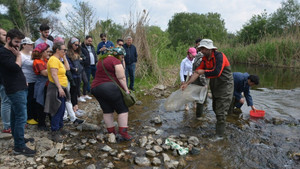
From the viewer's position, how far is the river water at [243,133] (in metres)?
3.05

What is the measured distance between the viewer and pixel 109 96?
3.20 metres

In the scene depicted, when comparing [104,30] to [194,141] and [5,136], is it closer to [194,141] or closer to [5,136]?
[5,136]

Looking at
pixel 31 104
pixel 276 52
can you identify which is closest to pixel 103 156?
pixel 31 104

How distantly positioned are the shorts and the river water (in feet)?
3.23

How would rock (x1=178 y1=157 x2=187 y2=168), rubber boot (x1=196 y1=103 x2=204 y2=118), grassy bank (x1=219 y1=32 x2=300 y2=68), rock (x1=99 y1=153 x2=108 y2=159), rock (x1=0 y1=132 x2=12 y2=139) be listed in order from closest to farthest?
rock (x1=178 y1=157 x2=187 y2=168) → rock (x1=99 y1=153 x2=108 y2=159) → rock (x1=0 y1=132 x2=12 y2=139) → rubber boot (x1=196 y1=103 x2=204 y2=118) → grassy bank (x1=219 y1=32 x2=300 y2=68)

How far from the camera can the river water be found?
305cm

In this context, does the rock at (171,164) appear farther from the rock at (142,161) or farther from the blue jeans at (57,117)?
the blue jeans at (57,117)

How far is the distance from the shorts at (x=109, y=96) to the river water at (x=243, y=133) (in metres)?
0.99

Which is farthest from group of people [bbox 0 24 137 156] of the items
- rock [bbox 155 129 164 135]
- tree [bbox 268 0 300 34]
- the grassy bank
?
tree [bbox 268 0 300 34]

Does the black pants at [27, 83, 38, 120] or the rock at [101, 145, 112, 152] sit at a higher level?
the black pants at [27, 83, 38, 120]

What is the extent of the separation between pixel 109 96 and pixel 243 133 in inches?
114

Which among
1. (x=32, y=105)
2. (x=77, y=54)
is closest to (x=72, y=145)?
(x=32, y=105)

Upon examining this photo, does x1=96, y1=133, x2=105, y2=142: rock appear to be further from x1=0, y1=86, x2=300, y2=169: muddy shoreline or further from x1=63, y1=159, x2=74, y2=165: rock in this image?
x1=63, y1=159, x2=74, y2=165: rock

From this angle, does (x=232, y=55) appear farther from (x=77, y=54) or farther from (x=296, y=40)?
(x=77, y=54)
